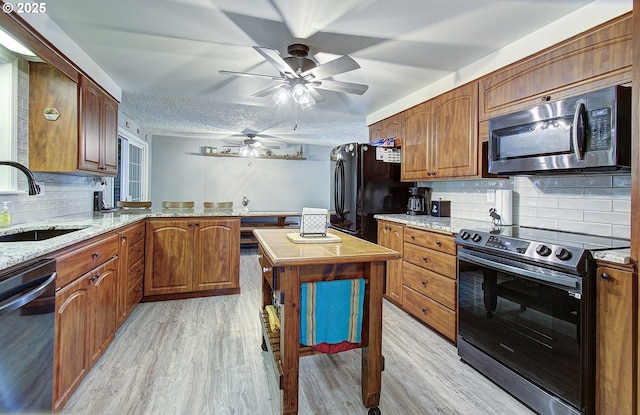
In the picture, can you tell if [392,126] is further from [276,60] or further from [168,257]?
[168,257]

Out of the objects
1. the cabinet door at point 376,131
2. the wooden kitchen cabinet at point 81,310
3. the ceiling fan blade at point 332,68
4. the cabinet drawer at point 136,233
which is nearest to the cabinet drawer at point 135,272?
the cabinet drawer at point 136,233

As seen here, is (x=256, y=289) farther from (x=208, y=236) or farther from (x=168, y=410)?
(x=168, y=410)

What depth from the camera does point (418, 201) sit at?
364cm

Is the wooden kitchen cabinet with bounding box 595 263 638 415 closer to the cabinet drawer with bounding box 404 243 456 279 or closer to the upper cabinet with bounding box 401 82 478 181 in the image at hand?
the cabinet drawer with bounding box 404 243 456 279

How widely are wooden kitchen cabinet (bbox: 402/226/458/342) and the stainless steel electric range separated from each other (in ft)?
0.74

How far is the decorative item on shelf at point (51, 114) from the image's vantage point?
2343mm

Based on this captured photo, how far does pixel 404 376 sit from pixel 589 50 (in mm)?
2308

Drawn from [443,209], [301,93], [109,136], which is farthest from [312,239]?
[109,136]

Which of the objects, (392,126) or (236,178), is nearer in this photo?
(392,126)

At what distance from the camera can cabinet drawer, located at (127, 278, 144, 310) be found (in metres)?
2.76

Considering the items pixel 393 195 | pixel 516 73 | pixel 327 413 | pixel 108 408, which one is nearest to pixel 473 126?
pixel 516 73

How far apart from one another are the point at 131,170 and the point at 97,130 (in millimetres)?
2870

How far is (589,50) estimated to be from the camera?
1857 mm

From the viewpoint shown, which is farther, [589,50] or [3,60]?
[3,60]
